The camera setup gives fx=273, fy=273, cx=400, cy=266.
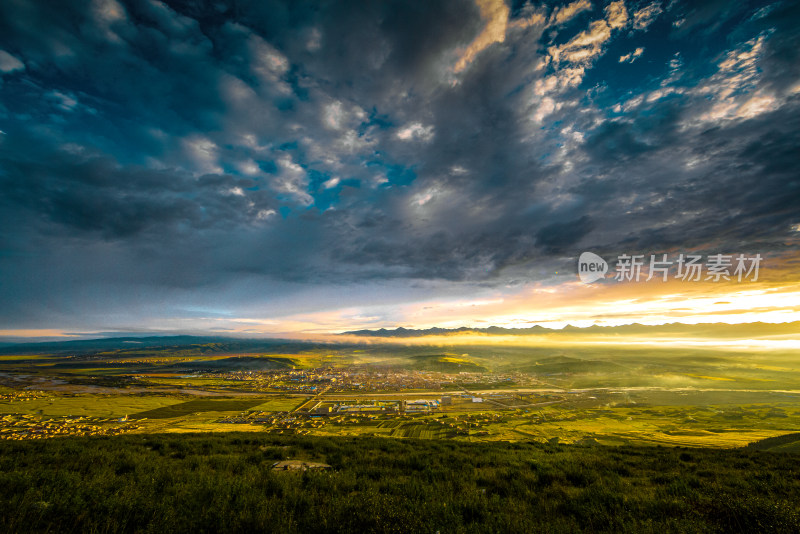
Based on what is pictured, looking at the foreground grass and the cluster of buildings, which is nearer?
the foreground grass

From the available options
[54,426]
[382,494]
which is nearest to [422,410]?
[54,426]

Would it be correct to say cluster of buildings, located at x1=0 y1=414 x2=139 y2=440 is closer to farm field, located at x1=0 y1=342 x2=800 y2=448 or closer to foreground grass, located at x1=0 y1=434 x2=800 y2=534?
farm field, located at x1=0 y1=342 x2=800 y2=448

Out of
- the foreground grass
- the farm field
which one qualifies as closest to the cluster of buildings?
the farm field

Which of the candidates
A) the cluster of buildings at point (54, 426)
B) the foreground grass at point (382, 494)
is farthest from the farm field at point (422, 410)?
the foreground grass at point (382, 494)

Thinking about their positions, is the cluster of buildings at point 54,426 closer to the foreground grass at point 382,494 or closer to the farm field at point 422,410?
the farm field at point 422,410

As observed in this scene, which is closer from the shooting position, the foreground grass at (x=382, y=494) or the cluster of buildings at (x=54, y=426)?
the foreground grass at (x=382, y=494)

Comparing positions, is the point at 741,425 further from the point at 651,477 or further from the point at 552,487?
the point at 552,487

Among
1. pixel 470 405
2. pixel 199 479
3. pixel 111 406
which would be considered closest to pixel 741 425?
pixel 470 405

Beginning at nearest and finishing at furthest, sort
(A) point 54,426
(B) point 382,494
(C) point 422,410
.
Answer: (B) point 382,494
(A) point 54,426
(C) point 422,410

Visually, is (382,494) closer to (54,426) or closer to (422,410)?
(54,426)
